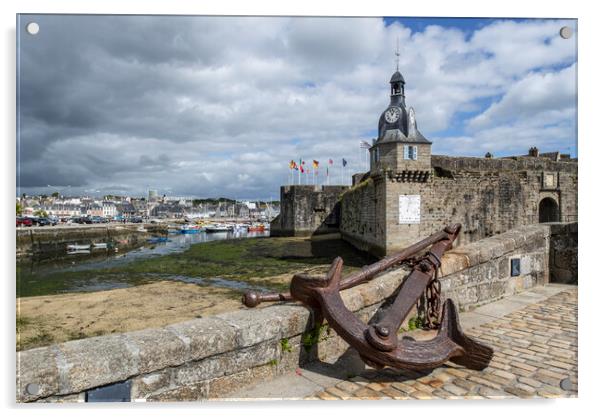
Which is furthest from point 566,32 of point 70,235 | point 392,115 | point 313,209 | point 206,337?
point 70,235

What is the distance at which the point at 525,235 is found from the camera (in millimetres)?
6102

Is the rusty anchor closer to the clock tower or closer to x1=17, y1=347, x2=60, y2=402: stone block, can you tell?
x1=17, y1=347, x2=60, y2=402: stone block

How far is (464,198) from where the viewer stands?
23.6m

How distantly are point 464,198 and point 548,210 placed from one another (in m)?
9.43

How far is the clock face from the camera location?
27594 millimetres

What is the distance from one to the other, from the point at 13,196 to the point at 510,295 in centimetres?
603

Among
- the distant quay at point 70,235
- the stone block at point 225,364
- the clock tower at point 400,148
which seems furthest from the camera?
the distant quay at point 70,235

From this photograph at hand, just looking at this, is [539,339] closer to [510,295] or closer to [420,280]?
[420,280]

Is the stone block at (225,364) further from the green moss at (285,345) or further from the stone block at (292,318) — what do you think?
the stone block at (292,318)

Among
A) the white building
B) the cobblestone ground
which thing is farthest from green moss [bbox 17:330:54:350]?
the white building

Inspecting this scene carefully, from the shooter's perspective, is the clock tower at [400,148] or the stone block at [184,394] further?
the clock tower at [400,148]

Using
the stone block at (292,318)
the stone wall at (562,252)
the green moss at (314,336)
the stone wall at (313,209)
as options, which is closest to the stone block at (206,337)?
the stone block at (292,318)

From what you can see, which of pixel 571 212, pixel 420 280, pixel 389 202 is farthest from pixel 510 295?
pixel 571 212

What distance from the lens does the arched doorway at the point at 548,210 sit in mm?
27953
